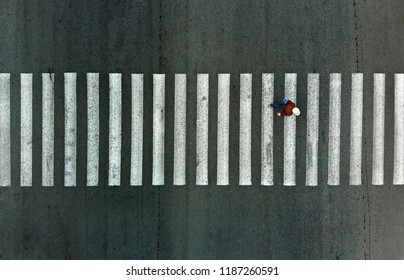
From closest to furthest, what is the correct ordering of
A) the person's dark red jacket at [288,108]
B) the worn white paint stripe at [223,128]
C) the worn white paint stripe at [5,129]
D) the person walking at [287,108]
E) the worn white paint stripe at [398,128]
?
1. the person walking at [287,108]
2. the person's dark red jacket at [288,108]
3. the worn white paint stripe at [5,129]
4. the worn white paint stripe at [223,128]
5. the worn white paint stripe at [398,128]

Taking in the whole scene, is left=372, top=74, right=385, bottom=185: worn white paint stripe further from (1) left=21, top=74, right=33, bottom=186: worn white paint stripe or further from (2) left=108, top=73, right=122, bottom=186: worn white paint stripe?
(1) left=21, top=74, right=33, bottom=186: worn white paint stripe

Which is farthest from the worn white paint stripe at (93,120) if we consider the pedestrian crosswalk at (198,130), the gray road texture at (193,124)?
the gray road texture at (193,124)

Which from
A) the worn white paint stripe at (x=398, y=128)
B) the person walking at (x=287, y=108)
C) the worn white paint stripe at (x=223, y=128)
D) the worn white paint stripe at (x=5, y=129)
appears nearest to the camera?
the person walking at (x=287, y=108)

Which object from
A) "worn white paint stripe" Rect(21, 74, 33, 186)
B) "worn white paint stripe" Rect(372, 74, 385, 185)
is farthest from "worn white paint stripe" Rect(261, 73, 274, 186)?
"worn white paint stripe" Rect(21, 74, 33, 186)

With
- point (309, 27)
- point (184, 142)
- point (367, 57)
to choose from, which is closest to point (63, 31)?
point (184, 142)

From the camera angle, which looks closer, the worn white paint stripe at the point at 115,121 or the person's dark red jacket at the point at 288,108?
the person's dark red jacket at the point at 288,108

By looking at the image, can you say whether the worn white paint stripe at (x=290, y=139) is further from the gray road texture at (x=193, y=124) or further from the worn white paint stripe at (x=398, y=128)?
the worn white paint stripe at (x=398, y=128)
